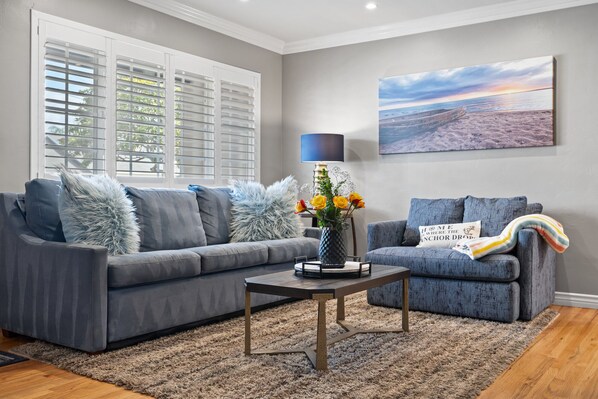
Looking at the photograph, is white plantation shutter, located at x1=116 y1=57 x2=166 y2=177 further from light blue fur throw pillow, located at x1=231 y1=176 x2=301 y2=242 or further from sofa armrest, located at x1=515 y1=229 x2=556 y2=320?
sofa armrest, located at x1=515 y1=229 x2=556 y2=320

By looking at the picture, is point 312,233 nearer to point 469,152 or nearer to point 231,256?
point 231,256

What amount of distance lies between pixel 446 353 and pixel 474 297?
940 mm

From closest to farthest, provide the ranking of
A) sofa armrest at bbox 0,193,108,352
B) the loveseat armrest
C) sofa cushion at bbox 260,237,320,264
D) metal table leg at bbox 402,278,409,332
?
sofa armrest at bbox 0,193,108,352 → metal table leg at bbox 402,278,409,332 → sofa cushion at bbox 260,237,320,264 → the loveseat armrest

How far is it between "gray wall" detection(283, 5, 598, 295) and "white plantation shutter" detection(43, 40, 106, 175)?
2.40m

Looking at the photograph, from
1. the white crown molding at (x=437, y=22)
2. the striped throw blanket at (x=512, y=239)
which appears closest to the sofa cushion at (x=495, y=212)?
the striped throw blanket at (x=512, y=239)

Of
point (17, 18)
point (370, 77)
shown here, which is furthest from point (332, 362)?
point (370, 77)

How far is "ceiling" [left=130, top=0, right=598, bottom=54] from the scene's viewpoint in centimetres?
483

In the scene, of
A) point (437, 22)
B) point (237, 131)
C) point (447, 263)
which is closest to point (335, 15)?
point (437, 22)

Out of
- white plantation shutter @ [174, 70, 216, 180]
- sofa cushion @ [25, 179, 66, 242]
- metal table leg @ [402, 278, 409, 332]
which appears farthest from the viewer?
white plantation shutter @ [174, 70, 216, 180]

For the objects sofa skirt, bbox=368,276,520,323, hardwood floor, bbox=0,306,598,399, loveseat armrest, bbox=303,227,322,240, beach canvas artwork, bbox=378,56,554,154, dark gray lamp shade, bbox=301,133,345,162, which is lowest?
hardwood floor, bbox=0,306,598,399

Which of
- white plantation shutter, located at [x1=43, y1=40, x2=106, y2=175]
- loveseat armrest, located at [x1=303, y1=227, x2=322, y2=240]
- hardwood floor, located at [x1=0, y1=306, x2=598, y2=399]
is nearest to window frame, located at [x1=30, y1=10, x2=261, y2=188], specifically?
white plantation shutter, located at [x1=43, y1=40, x2=106, y2=175]

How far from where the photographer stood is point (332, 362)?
2939mm

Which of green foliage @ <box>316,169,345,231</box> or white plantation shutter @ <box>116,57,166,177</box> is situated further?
white plantation shutter @ <box>116,57,166,177</box>

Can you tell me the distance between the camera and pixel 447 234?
4.46 metres
